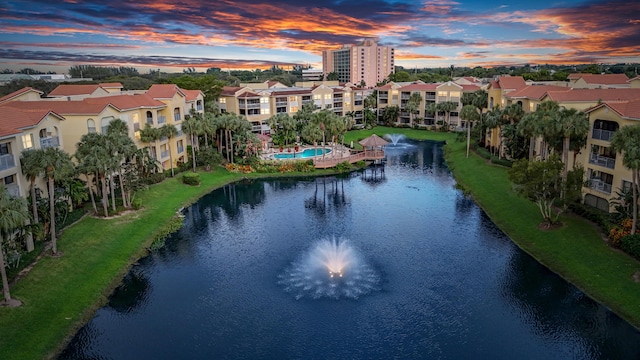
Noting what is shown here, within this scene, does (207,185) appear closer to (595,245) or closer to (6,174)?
(6,174)

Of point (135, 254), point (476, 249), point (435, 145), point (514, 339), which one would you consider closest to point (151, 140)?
point (135, 254)

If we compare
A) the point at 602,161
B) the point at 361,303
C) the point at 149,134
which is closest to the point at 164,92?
the point at 149,134

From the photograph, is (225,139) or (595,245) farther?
(225,139)

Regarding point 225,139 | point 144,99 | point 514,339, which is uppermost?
point 144,99

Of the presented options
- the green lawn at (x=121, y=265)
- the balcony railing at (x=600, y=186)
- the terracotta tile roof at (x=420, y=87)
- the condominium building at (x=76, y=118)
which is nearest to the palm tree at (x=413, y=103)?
the terracotta tile roof at (x=420, y=87)

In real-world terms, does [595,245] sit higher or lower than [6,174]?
lower

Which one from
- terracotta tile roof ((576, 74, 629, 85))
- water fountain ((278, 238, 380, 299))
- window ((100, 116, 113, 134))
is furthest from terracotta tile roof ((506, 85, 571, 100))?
window ((100, 116, 113, 134))
